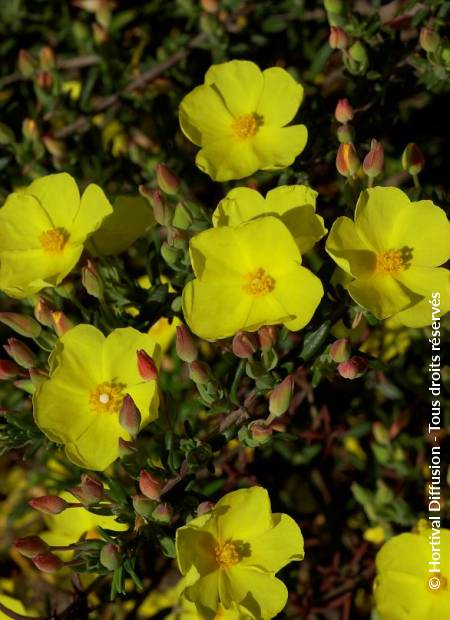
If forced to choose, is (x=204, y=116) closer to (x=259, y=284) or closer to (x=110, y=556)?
(x=259, y=284)

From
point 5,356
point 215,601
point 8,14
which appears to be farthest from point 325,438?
point 8,14

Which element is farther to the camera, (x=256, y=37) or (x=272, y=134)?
(x=256, y=37)

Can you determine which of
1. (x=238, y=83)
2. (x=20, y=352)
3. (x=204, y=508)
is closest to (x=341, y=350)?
(x=204, y=508)

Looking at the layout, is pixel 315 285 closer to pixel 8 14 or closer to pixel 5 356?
pixel 5 356

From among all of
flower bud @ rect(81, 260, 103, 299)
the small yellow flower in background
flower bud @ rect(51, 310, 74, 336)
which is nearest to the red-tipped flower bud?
the small yellow flower in background

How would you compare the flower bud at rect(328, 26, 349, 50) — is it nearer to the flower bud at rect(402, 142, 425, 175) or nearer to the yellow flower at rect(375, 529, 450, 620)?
the flower bud at rect(402, 142, 425, 175)

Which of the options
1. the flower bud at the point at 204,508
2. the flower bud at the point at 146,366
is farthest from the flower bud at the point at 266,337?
the flower bud at the point at 204,508
